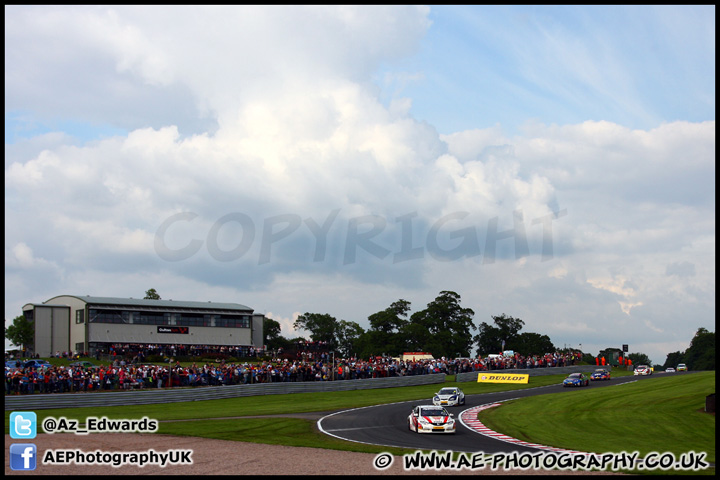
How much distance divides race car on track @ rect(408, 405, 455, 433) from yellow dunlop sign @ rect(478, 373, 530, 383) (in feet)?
115

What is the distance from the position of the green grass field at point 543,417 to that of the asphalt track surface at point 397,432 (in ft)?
4.24

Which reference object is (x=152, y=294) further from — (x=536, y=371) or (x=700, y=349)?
(x=700, y=349)

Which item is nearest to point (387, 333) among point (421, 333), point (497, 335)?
point (421, 333)

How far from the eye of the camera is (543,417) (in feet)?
123

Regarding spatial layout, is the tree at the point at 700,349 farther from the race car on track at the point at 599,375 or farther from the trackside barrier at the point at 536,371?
the race car on track at the point at 599,375

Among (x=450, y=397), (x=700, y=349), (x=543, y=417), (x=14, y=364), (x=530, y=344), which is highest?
(x=14, y=364)

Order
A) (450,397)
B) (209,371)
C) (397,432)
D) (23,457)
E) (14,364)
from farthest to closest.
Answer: (14,364) < (209,371) < (450,397) < (397,432) < (23,457)

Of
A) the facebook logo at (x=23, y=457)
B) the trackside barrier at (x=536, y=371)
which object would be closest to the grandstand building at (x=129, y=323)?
the trackside barrier at (x=536, y=371)

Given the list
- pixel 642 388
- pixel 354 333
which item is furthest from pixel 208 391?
pixel 354 333

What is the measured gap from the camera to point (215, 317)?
310ft

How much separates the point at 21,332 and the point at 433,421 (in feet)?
273

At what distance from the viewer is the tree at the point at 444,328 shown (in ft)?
388

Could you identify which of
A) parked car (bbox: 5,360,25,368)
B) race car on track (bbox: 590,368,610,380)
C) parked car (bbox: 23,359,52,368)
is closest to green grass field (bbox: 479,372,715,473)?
race car on track (bbox: 590,368,610,380)
